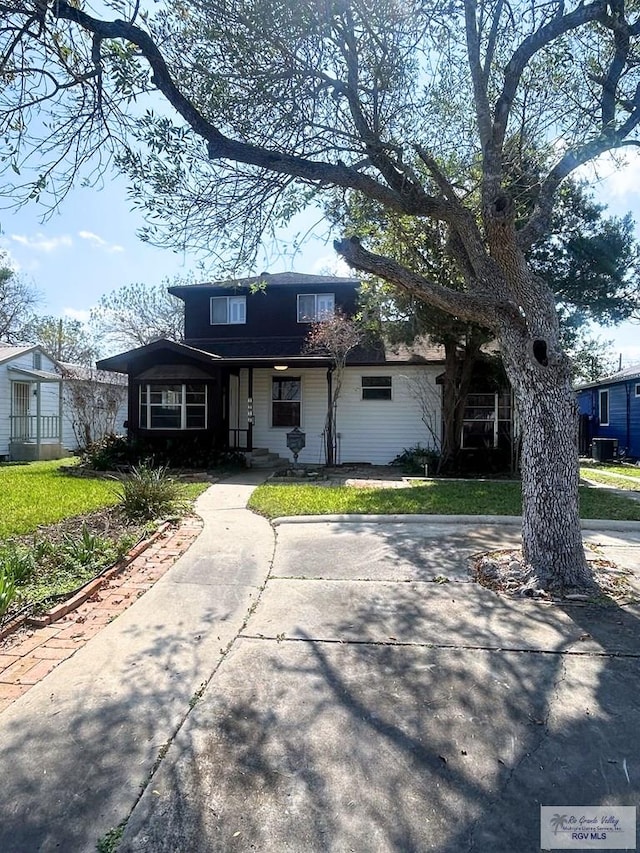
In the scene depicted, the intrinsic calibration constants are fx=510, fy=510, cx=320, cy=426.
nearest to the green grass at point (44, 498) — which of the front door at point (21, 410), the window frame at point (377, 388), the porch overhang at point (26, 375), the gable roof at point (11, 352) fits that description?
the porch overhang at point (26, 375)

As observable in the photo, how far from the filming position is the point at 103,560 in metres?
5.15

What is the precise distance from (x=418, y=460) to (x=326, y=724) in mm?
11248

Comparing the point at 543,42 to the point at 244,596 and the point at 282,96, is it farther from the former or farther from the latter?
the point at 244,596

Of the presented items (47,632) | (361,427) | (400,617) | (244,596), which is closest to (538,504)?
(400,617)

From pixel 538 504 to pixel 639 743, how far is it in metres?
2.42

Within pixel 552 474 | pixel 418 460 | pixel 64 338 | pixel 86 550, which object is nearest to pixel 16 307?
pixel 64 338

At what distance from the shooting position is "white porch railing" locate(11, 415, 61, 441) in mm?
18078

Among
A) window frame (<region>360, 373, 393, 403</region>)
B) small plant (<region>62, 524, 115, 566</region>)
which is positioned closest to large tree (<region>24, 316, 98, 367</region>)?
window frame (<region>360, 373, 393, 403</region>)

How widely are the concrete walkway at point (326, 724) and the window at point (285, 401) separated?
11202 millimetres

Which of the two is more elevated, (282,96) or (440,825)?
(282,96)

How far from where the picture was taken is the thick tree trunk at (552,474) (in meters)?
4.62

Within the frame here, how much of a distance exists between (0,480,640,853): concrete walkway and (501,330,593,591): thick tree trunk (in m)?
0.52

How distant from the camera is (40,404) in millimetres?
18578

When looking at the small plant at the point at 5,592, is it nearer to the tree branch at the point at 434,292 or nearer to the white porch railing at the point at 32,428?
the tree branch at the point at 434,292
